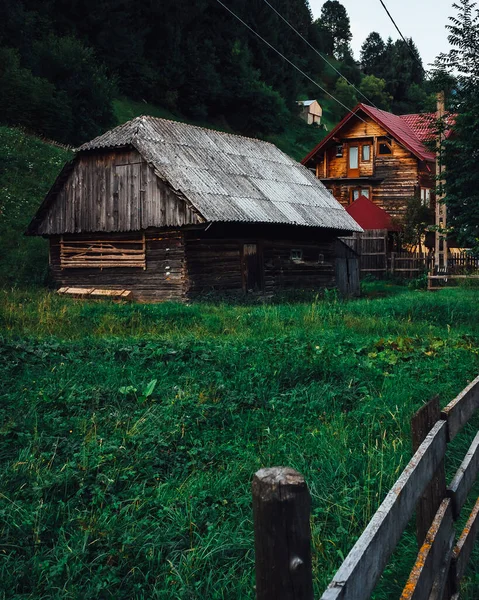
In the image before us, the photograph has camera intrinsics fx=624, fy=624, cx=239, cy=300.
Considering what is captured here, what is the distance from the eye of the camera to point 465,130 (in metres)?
13.5

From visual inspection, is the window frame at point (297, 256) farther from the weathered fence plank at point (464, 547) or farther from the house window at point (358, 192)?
the weathered fence plank at point (464, 547)

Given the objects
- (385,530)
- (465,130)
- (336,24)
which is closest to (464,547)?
(385,530)

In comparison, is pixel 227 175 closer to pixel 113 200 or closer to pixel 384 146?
pixel 113 200

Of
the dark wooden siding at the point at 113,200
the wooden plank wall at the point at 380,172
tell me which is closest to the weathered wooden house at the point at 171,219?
the dark wooden siding at the point at 113,200

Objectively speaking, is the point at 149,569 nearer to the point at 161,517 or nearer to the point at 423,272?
the point at 161,517

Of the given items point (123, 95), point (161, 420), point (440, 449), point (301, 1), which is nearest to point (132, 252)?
point (161, 420)

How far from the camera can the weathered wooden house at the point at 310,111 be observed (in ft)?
259

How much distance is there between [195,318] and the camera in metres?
12.9

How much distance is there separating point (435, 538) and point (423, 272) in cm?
2703

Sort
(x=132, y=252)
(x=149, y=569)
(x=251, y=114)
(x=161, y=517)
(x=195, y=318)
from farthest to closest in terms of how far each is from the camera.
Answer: (x=251, y=114), (x=132, y=252), (x=195, y=318), (x=161, y=517), (x=149, y=569)

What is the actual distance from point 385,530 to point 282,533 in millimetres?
684

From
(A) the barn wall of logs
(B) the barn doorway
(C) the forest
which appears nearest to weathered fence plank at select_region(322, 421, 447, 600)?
(A) the barn wall of logs

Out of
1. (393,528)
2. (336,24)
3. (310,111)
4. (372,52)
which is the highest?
(336,24)

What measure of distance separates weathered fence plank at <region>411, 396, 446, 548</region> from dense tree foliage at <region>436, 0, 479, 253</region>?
11213mm
